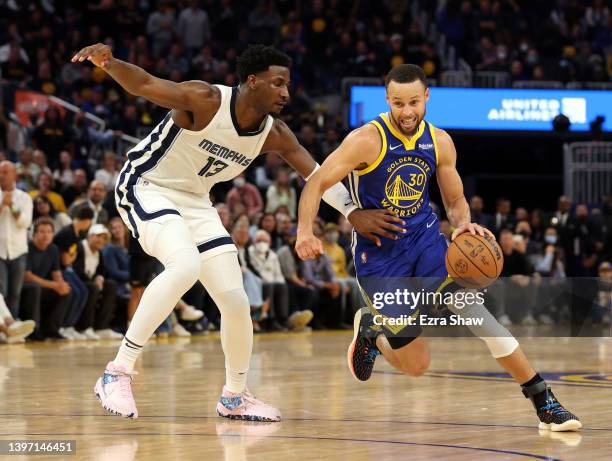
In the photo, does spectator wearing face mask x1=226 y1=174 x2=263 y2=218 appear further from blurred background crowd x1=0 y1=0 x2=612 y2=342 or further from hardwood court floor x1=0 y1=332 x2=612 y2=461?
hardwood court floor x1=0 y1=332 x2=612 y2=461

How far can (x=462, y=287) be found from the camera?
19.6 ft

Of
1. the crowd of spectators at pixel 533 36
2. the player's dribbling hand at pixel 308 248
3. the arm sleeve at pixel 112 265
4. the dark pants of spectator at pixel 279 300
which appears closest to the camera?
the player's dribbling hand at pixel 308 248

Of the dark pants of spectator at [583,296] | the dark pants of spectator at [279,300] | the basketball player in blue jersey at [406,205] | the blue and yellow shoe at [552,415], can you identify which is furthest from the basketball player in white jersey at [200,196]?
the dark pants of spectator at [583,296]

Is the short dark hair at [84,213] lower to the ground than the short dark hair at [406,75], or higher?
lower

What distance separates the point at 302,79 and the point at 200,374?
1356 centimetres

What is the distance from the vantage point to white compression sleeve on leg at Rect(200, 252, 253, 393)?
20.3 ft

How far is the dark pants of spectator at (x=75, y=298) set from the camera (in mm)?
13023

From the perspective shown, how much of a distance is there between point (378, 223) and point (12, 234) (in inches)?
276

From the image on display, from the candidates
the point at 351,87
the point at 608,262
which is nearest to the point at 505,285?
the point at 608,262

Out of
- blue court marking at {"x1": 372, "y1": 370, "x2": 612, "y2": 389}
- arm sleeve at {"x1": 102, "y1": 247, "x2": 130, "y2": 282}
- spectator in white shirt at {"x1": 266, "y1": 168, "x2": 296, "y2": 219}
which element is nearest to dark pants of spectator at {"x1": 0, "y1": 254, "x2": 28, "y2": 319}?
arm sleeve at {"x1": 102, "y1": 247, "x2": 130, "y2": 282}

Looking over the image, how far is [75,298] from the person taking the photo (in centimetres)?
1303

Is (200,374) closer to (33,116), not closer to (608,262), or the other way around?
(33,116)

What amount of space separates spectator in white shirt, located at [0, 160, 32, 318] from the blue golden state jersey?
22.1 ft

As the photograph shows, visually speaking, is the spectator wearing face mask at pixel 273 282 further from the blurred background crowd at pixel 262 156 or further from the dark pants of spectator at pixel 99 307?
the dark pants of spectator at pixel 99 307
